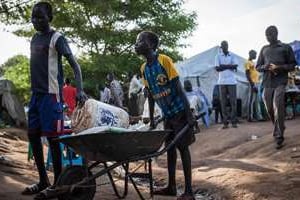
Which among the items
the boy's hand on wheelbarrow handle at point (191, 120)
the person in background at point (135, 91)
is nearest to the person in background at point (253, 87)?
the person in background at point (135, 91)

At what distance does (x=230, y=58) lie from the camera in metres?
12.7

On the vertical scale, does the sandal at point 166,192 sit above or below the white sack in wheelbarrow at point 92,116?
below

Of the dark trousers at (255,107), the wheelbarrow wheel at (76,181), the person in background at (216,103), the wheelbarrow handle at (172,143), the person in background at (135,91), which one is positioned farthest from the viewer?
the person in background at (135,91)

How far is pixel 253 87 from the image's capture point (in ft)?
48.0

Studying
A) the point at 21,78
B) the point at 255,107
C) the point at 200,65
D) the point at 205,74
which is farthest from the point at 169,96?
the point at 21,78

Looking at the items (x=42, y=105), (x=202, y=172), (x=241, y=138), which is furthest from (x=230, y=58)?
(x=42, y=105)

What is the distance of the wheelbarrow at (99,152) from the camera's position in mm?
4621

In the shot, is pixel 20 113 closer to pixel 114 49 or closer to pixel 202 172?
pixel 114 49

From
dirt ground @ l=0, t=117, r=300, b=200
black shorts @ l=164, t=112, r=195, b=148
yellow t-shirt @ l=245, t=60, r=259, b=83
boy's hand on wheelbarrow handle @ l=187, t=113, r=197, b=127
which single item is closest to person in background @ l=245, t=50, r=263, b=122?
yellow t-shirt @ l=245, t=60, r=259, b=83

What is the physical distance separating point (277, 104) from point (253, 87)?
6.40 metres

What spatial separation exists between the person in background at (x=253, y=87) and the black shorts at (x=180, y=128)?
27.9 feet

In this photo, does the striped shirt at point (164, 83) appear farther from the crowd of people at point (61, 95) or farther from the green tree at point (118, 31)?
the green tree at point (118, 31)

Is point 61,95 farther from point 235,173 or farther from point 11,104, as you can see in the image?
point 11,104

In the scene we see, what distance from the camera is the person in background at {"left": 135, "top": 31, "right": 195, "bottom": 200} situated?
564cm
